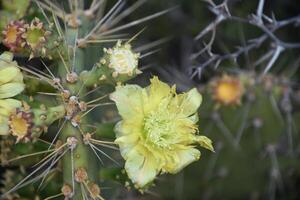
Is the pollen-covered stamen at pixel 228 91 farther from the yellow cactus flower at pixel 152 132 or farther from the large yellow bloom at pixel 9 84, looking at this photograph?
the large yellow bloom at pixel 9 84

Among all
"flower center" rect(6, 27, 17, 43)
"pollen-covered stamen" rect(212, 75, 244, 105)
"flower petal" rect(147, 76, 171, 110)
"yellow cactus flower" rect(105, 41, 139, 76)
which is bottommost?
"pollen-covered stamen" rect(212, 75, 244, 105)

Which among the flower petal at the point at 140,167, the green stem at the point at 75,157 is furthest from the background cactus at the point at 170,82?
the flower petal at the point at 140,167

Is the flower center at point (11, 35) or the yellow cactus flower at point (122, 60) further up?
the flower center at point (11, 35)

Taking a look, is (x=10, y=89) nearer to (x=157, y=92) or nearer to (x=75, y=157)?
(x=75, y=157)

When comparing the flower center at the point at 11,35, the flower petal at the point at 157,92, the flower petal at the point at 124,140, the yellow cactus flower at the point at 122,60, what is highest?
the flower center at the point at 11,35

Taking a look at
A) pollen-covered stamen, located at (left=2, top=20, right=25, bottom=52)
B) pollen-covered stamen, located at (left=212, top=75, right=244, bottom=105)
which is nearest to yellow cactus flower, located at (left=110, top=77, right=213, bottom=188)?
pollen-covered stamen, located at (left=2, top=20, right=25, bottom=52)

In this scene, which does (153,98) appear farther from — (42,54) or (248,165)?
(248,165)

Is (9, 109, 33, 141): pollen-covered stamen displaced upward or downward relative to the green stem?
upward

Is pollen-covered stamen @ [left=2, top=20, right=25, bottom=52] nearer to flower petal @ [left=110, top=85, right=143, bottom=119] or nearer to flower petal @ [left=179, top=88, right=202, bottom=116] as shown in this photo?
flower petal @ [left=110, top=85, right=143, bottom=119]
